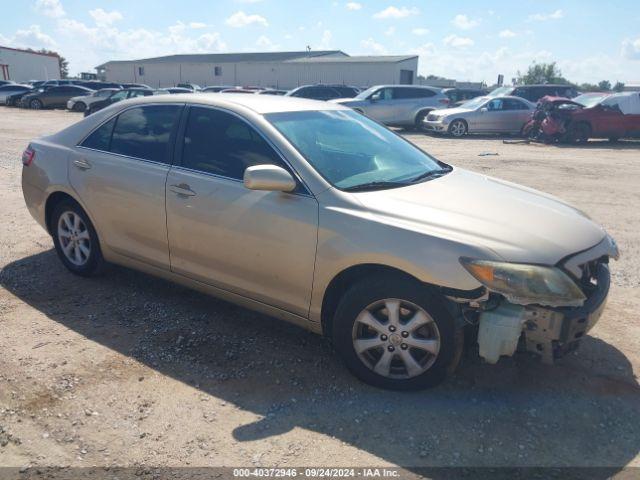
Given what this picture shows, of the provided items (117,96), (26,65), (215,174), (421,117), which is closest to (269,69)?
(117,96)

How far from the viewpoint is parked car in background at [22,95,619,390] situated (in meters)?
2.87

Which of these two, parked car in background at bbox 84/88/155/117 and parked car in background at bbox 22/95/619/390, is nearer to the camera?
parked car in background at bbox 22/95/619/390

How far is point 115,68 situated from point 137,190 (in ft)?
208

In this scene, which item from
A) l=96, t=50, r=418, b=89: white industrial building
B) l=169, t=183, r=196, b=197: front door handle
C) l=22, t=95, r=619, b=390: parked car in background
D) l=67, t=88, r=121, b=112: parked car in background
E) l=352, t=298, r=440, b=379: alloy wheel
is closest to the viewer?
l=22, t=95, r=619, b=390: parked car in background

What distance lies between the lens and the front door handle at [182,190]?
3.76 m

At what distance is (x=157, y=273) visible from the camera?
4199 mm

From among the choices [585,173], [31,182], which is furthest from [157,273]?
[585,173]

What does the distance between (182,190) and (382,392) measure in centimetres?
194

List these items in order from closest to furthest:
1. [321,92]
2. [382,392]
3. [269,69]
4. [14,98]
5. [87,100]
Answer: [382,392] < [321,92] < [87,100] < [14,98] < [269,69]

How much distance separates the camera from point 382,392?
3.22 metres

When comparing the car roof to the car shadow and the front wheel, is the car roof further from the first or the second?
the front wheel

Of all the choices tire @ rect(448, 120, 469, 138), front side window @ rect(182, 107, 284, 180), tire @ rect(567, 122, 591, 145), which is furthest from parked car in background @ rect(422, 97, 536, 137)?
front side window @ rect(182, 107, 284, 180)

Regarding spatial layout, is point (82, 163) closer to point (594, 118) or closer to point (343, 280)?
point (343, 280)

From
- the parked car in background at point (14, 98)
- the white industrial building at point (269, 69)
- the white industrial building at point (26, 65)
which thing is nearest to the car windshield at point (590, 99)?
the white industrial building at point (269, 69)
